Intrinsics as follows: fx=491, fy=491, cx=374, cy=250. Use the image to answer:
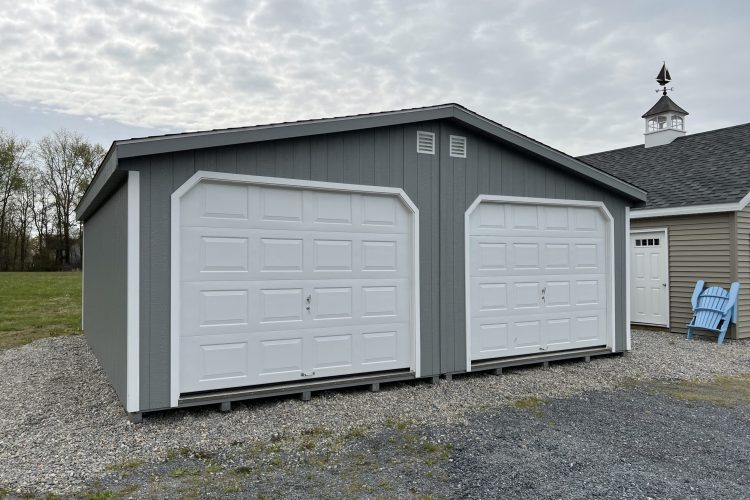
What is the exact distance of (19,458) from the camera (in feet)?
12.1

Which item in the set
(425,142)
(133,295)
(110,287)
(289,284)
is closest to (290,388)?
(289,284)

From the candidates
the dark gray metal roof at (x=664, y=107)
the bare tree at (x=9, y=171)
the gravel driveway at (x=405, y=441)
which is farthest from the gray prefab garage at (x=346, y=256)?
the bare tree at (x=9, y=171)

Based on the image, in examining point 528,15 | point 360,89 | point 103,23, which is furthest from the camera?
point 360,89

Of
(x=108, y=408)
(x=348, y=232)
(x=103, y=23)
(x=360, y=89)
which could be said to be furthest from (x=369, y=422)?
(x=360, y=89)

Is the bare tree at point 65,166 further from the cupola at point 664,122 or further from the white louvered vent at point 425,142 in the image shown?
the cupola at point 664,122

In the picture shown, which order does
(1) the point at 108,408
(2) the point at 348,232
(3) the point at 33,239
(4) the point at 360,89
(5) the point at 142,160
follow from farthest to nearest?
1. (3) the point at 33,239
2. (4) the point at 360,89
3. (2) the point at 348,232
4. (1) the point at 108,408
5. (5) the point at 142,160

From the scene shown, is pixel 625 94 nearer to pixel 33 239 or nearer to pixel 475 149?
pixel 475 149

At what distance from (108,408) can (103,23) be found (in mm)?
6363

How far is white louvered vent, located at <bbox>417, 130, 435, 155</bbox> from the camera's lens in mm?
6062

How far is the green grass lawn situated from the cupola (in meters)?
15.6

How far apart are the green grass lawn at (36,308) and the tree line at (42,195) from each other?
19.9 feet

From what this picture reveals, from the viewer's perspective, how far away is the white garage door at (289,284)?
15.9 feet

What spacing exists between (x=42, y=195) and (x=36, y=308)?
15.8 m

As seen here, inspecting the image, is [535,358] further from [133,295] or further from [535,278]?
[133,295]
